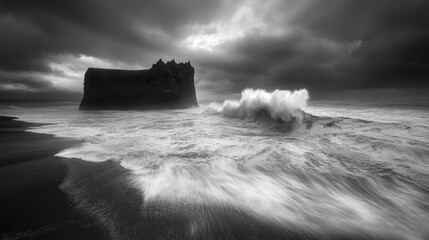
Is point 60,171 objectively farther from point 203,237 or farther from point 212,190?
point 203,237

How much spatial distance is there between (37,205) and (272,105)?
9.02 m

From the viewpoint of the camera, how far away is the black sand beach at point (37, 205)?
1.60 meters

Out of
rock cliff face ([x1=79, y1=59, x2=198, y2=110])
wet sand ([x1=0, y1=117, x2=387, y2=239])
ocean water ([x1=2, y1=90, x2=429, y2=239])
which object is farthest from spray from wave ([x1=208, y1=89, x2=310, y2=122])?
rock cliff face ([x1=79, y1=59, x2=198, y2=110])

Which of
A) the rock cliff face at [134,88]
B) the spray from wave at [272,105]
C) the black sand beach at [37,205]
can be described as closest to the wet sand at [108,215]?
the black sand beach at [37,205]

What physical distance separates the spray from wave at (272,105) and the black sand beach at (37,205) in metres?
7.81

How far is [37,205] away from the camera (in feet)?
6.68

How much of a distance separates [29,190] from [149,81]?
4194cm

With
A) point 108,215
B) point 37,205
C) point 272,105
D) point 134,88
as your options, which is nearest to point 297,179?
point 108,215

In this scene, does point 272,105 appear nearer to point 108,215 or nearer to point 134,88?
point 108,215

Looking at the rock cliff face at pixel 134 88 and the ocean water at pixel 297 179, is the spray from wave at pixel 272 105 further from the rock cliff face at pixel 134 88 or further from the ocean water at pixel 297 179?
the rock cliff face at pixel 134 88

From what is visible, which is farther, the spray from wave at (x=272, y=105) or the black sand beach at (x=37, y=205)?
the spray from wave at (x=272, y=105)

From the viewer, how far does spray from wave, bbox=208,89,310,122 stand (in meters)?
8.08

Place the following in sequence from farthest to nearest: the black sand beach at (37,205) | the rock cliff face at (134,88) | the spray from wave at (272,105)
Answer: the rock cliff face at (134,88) < the spray from wave at (272,105) < the black sand beach at (37,205)

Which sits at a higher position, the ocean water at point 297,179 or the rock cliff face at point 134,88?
the rock cliff face at point 134,88
